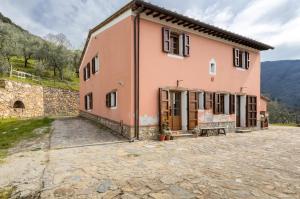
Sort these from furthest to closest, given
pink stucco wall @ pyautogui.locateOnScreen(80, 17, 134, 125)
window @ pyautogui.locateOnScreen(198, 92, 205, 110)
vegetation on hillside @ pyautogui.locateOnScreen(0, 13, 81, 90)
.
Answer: vegetation on hillside @ pyautogui.locateOnScreen(0, 13, 81, 90) → window @ pyautogui.locateOnScreen(198, 92, 205, 110) → pink stucco wall @ pyautogui.locateOnScreen(80, 17, 134, 125)

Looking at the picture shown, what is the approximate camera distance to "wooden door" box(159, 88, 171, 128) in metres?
10.7

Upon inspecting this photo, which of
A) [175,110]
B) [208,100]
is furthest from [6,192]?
[208,100]

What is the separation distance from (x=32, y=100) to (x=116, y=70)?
16798 mm

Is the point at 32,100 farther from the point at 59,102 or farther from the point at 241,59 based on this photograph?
the point at 241,59

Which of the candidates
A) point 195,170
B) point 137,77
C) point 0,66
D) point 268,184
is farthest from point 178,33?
point 0,66

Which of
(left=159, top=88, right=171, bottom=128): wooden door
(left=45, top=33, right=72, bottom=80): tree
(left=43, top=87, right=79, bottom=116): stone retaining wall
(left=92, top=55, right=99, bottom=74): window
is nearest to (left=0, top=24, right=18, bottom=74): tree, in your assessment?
(left=45, top=33, right=72, bottom=80): tree

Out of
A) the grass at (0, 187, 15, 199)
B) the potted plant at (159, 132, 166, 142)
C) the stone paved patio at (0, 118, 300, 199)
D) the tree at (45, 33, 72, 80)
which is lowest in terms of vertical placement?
the grass at (0, 187, 15, 199)

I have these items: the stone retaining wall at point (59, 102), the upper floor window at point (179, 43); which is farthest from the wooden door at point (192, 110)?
the stone retaining wall at point (59, 102)

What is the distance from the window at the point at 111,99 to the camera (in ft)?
39.4

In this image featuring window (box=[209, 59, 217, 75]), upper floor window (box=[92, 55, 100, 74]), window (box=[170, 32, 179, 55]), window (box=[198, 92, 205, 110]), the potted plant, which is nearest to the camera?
the potted plant

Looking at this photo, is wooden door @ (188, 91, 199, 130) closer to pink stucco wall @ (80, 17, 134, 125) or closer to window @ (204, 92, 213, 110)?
window @ (204, 92, 213, 110)

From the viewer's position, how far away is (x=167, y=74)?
11258 mm

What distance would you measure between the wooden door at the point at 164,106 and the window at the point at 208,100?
290cm

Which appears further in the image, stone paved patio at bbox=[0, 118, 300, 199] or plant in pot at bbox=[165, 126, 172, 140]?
plant in pot at bbox=[165, 126, 172, 140]
